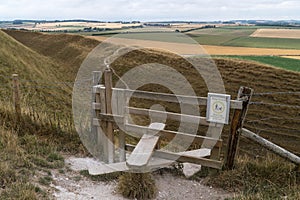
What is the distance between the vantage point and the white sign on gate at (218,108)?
5242mm

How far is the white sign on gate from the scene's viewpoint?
5.24 m

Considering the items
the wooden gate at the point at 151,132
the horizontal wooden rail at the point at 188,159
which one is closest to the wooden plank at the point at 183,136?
the wooden gate at the point at 151,132

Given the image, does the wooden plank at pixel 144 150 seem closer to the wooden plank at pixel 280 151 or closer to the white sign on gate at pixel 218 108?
the white sign on gate at pixel 218 108

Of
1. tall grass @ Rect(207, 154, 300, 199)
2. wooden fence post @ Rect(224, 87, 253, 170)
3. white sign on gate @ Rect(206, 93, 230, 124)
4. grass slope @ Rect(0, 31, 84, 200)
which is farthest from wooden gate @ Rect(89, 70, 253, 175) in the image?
grass slope @ Rect(0, 31, 84, 200)

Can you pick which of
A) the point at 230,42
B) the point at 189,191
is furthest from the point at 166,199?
the point at 230,42

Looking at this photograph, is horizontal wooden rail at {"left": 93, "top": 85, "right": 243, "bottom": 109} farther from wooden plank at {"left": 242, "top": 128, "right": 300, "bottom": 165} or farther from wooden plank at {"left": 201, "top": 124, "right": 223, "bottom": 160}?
wooden plank at {"left": 242, "top": 128, "right": 300, "bottom": 165}

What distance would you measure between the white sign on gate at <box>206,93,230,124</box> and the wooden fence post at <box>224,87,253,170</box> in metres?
0.34

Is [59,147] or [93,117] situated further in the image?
[59,147]

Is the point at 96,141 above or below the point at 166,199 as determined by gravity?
above

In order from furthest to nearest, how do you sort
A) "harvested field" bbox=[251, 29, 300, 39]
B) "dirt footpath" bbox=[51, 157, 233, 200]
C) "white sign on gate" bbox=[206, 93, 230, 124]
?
"harvested field" bbox=[251, 29, 300, 39]
"white sign on gate" bbox=[206, 93, 230, 124]
"dirt footpath" bbox=[51, 157, 233, 200]

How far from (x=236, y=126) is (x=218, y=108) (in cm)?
61

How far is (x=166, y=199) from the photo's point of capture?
17.1 feet

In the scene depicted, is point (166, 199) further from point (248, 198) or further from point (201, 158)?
point (248, 198)

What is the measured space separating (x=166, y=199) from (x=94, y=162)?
2.05 metres
